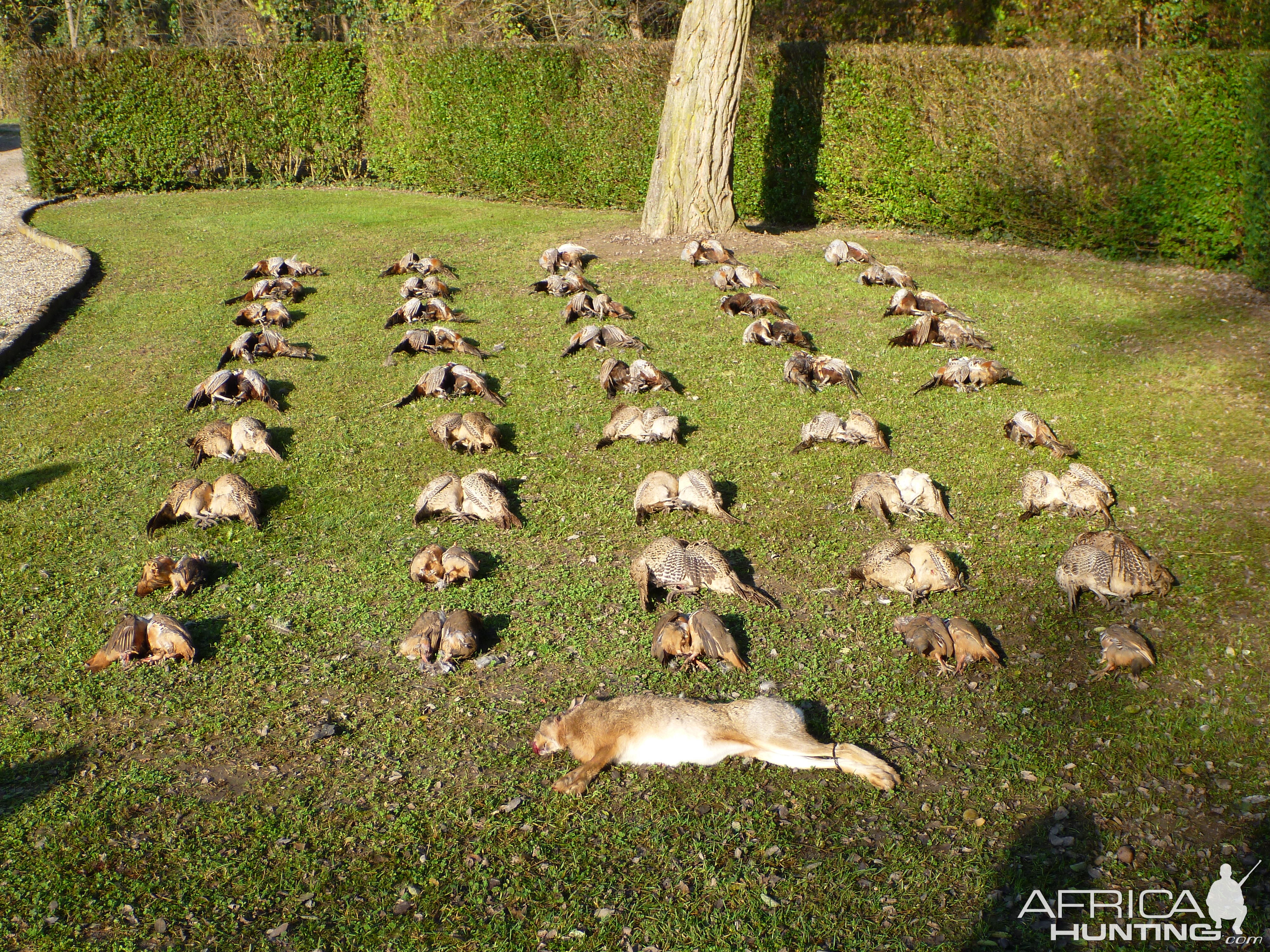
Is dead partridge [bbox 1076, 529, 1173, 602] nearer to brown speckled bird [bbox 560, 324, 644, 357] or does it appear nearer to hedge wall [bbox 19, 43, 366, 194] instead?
brown speckled bird [bbox 560, 324, 644, 357]

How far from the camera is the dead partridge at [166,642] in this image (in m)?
4.17

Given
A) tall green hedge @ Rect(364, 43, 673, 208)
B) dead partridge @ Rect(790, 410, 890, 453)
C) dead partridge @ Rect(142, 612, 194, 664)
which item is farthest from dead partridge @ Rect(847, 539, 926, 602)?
tall green hedge @ Rect(364, 43, 673, 208)

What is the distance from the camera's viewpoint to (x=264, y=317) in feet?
29.7

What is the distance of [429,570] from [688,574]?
1.37 m

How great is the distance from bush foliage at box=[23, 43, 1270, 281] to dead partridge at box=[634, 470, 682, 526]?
26.8ft

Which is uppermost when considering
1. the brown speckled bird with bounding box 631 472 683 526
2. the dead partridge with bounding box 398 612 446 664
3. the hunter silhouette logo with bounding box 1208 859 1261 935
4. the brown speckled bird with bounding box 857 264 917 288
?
the brown speckled bird with bounding box 857 264 917 288

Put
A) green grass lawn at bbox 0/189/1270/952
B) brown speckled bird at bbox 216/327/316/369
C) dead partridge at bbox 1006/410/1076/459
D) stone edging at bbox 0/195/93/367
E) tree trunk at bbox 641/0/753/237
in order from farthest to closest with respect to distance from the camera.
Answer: tree trunk at bbox 641/0/753/237 → stone edging at bbox 0/195/93/367 → brown speckled bird at bbox 216/327/316/369 → dead partridge at bbox 1006/410/1076/459 → green grass lawn at bbox 0/189/1270/952

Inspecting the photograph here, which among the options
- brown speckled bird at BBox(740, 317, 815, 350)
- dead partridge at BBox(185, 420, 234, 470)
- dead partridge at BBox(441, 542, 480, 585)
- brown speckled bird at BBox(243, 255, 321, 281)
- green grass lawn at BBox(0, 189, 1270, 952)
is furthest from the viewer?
brown speckled bird at BBox(243, 255, 321, 281)

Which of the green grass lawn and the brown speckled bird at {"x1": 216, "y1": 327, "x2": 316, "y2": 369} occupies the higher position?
the brown speckled bird at {"x1": 216, "y1": 327, "x2": 316, "y2": 369}

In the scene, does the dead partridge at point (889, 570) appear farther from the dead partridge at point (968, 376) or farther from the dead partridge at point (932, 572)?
the dead partridge at point (968, 376)

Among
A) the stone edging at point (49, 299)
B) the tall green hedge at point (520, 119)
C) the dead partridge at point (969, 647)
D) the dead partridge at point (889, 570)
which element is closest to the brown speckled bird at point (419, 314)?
the stone edging at point (49, 299)

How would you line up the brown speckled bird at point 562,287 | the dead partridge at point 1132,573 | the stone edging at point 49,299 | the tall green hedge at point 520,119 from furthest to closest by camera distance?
1. the tall green hedge at point 520,119
2. the brown speckled bird at point 562,287
3. the stone edging at point 49,299
4. the dead partridge at point 1132,573

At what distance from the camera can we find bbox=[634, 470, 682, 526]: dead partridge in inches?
215

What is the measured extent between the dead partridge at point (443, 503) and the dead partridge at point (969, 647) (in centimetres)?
281
